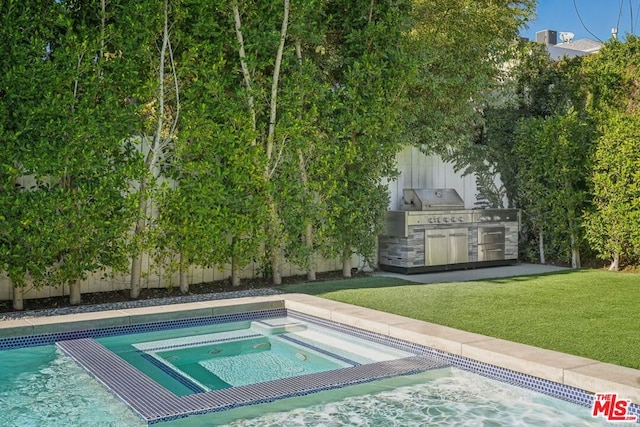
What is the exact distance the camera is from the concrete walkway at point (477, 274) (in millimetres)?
9391

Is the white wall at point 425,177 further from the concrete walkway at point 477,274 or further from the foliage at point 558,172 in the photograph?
the concrete walkway at point 477,274

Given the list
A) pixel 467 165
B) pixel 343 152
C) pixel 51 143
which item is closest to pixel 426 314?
pixel 343 152

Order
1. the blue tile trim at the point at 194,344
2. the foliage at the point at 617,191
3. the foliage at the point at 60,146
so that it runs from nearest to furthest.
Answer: the blue tile trim at the point at 194,344, the foliage at the point at 60,146, the foliage at the point at 617,191

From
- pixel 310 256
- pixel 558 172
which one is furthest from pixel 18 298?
pixel 558 172

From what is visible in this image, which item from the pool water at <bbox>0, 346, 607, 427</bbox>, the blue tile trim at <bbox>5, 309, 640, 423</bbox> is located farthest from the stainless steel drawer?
the pool water at <bbox>0, 346, 607, 427</bbox>

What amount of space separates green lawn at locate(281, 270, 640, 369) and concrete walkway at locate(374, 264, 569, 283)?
1.46 feet

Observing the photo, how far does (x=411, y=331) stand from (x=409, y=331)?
0.02 meters

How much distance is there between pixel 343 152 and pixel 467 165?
3.66 metres

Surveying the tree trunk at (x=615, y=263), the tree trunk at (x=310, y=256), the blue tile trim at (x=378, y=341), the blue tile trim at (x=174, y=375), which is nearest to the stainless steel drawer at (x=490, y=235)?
the tree trunk at (x=615, y=263)

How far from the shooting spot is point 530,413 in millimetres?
4152

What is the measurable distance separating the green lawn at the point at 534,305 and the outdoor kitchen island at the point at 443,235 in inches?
35.4

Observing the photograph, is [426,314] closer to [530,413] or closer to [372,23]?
[530,413]

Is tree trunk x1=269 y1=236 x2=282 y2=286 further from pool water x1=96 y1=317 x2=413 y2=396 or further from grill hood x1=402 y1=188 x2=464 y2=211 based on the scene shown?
grill hood x1=402 y1=188 x2=464 y2=211

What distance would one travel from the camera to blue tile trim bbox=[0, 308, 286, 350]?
555cm
